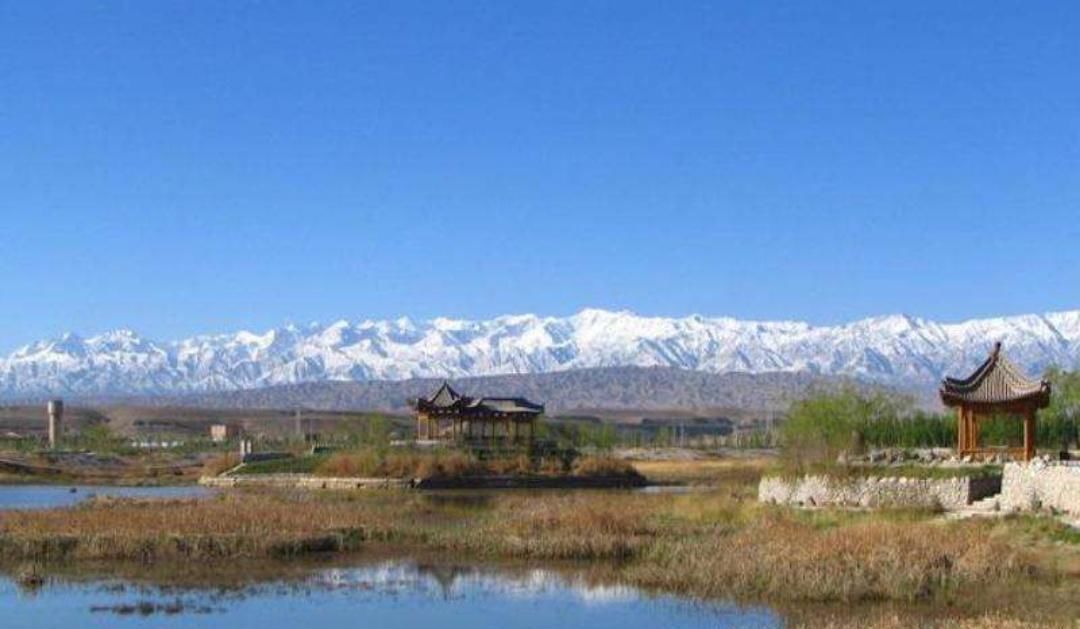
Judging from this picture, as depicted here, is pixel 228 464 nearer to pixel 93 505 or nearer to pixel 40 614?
pixel 93 505

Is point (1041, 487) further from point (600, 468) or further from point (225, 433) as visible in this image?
point (225, 433)

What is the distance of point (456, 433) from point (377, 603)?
2513 inches

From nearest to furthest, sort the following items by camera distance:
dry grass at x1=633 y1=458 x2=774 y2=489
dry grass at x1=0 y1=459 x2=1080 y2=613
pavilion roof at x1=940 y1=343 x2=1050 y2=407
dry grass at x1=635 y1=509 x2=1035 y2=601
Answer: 1. dry grass at x1=635 y1=509 x2=1035 y2=601
2. dry grass at x1=0 y1=459 x2=1080 y2=613
3. pavilion roof at x1=940 y1=343 x2=1050 y2=407
4. dry grass at x1=633 y1=458 x2=774 y2=489

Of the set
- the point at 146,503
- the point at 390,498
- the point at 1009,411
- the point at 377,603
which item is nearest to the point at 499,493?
the point at 390,498

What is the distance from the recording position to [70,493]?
73.1 meters

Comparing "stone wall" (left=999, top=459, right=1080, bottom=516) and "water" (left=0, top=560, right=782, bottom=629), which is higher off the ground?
"stone wall" (left=999, top=459, right=1080, bottom=516)

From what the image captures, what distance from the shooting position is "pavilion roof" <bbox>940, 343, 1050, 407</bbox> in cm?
4938

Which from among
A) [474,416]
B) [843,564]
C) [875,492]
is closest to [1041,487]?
[875,492]

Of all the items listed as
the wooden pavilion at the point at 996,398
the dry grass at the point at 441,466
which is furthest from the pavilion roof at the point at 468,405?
Answer: the wooden pavilion at the point at 996,398

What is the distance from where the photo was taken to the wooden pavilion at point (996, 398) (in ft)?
162

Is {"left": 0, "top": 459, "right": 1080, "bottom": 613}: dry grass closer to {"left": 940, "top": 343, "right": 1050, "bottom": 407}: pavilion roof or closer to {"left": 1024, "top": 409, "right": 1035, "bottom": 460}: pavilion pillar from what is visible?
{"left": 940, "top": 343, "right": 1050, "bottom": 407}: pavilion roof

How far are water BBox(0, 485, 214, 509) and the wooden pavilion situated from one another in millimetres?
32907

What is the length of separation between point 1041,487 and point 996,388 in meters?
11.4

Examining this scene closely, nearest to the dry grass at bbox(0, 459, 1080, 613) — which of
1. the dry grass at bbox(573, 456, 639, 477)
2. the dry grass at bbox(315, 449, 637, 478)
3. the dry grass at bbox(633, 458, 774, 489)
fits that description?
the dry grass at bbox(633, 458, 774, 489)
